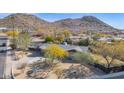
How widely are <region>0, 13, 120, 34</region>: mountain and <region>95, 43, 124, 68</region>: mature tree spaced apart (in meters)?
0.27

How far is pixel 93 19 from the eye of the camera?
17.7ft

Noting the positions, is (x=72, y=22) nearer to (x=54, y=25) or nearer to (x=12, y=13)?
(x=54, y=25)

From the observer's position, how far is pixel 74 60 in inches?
213

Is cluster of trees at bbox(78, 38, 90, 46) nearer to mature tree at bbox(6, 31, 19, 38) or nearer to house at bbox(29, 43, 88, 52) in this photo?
house at bbox(29, 43, 88, 52)

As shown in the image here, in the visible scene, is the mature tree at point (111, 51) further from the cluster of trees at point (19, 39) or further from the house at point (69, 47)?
the cluster of trees at point (19, 39)

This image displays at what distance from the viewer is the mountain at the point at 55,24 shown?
5.35 metres

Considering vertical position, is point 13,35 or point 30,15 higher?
point 30,15

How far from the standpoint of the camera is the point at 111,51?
5445mm
